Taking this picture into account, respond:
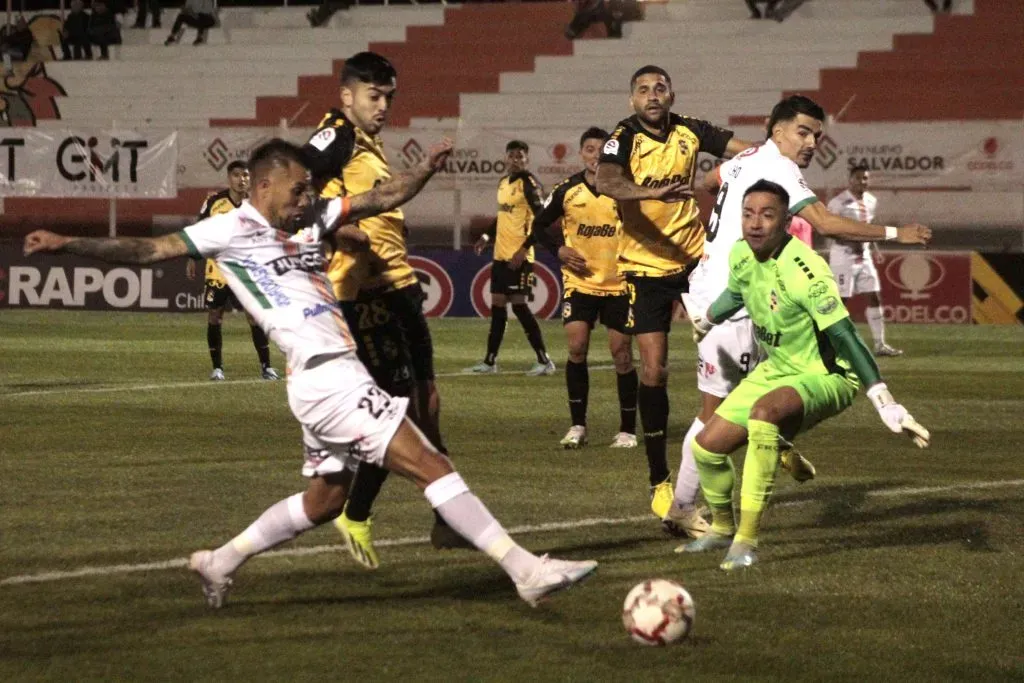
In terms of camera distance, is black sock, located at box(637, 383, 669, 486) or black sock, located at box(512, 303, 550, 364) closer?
black sock, located at box(637, 383, 669, 486)

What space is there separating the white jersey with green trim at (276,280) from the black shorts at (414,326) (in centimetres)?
131

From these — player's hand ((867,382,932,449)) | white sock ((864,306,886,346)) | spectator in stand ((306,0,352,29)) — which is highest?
spectator in stand ((306,0,352,29))

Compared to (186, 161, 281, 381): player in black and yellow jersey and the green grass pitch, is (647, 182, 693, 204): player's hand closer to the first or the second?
the green grass pitch

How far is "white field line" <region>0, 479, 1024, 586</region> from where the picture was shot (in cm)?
684

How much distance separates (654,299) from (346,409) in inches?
132

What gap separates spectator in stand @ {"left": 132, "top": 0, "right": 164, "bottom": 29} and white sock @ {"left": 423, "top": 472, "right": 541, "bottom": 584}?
31.8 m

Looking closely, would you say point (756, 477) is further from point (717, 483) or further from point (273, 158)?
point (273, 158)

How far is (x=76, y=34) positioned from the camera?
3516 centimetres

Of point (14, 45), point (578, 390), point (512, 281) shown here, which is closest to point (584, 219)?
point (578, 390)

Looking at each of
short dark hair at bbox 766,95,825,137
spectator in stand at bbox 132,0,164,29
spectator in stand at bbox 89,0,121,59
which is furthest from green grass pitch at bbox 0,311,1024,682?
spectator in stand at bbox 132,0,164,29

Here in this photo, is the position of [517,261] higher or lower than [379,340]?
lower

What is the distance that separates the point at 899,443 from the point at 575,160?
1493 centimetres

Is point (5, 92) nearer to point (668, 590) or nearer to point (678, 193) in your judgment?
point (678, 193)

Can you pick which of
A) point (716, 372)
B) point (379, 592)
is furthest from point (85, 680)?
point (716, 372)
